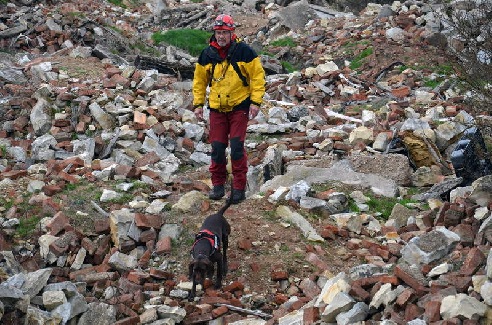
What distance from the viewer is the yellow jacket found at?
7.61 metres

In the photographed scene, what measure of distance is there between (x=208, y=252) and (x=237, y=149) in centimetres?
171

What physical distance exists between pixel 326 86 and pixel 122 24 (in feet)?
26.6

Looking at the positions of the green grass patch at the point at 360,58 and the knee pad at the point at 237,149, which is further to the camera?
the green grass patch at the point at 360,58

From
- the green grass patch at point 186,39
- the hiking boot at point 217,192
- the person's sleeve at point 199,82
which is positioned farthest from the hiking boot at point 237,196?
the green grass patch at point 186,39

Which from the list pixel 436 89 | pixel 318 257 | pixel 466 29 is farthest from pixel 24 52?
pixel 318 257

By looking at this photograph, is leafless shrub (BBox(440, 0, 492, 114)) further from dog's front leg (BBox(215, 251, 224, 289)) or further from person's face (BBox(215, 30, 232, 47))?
dog's front leg (BBox(215, 251, 224, 289))

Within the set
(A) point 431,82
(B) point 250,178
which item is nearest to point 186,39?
(A) point 431,82

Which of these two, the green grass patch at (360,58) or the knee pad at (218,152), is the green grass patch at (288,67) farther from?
the knee pad at (218,152)

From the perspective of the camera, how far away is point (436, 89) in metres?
14.5

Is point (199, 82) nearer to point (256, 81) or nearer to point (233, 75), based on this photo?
point (233, 75)

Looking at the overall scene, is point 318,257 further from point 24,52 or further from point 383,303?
point 24,52

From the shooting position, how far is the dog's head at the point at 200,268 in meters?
6.50

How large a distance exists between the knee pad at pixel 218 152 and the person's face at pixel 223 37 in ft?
3.72

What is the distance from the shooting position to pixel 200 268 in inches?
258
